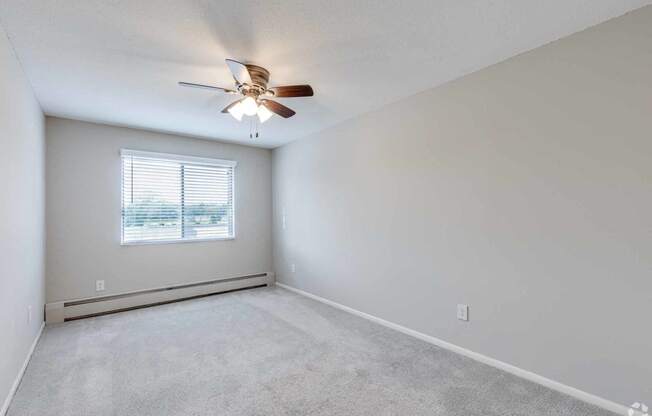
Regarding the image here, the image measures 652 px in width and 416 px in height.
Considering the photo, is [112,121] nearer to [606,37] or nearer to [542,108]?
[542,108]

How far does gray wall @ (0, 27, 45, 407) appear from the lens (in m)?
1.86

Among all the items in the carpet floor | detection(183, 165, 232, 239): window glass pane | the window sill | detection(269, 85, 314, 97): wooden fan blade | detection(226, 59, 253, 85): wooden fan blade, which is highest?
detection(226, 59, 253, 85): wooden fan blade

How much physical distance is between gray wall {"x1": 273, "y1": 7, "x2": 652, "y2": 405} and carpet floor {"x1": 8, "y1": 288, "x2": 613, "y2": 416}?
303 millimetres

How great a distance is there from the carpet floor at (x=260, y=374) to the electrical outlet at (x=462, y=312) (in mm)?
303

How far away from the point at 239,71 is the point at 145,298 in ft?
10.8

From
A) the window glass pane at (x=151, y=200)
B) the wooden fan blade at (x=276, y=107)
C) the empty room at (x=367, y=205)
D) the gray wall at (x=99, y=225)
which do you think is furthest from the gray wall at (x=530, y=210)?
the window glass pane at (x=151, y=200)

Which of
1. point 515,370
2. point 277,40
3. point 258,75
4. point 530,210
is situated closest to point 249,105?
point 258,75

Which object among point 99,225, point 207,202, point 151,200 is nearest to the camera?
point 99,225

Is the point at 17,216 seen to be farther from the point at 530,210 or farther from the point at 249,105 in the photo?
the point at 530,210

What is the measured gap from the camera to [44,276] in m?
3.37

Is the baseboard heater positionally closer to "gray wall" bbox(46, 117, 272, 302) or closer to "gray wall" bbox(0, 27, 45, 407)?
"gray wall" bbox(46, 117, 272, 302)

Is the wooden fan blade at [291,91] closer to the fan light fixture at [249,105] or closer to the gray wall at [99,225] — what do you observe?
the fan light fixture at [249,105]

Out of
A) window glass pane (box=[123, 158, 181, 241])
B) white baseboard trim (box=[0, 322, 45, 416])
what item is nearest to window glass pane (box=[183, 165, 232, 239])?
window glass pane (box=[123, 158, 181, 241])

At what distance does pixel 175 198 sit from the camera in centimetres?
430
